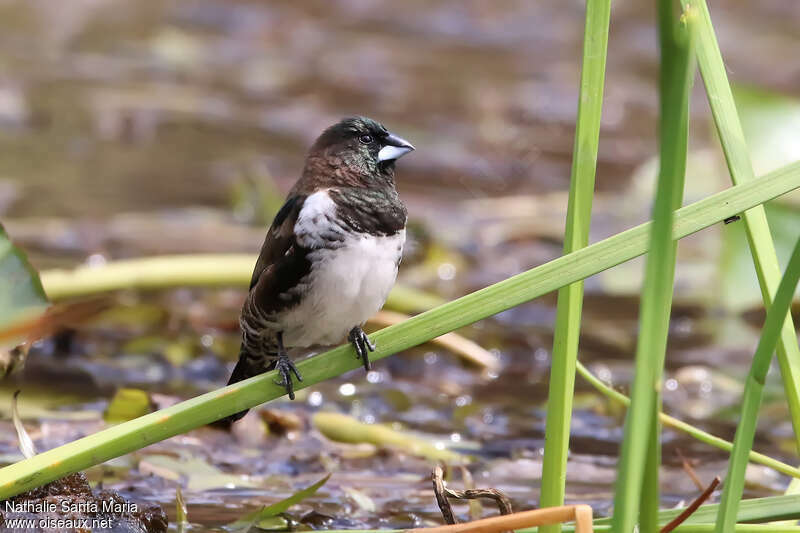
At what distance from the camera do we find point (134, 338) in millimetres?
4676

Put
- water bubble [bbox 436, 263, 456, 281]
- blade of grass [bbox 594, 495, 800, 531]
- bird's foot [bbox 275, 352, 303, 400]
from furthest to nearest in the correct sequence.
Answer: water bubble [bbox 436, 263, 456, 281]
bird's foot [bbox 275, 352, 303, 400]
blade of grass [bbox 594, 495, 800, 531]

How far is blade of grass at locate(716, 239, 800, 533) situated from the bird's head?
4.37 feet

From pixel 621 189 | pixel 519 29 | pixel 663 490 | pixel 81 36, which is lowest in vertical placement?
pixel 663 490

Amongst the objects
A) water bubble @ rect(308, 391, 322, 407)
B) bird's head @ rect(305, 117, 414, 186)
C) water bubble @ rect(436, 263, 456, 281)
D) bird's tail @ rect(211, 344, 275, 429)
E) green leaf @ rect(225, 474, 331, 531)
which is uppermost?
water bubble @ rect(436, 263, 456, 281)

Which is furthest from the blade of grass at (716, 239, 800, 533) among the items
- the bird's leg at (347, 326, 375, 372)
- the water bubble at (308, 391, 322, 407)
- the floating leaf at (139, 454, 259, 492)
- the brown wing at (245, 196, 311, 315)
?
the water bubble at (308, 391, 322, 407)

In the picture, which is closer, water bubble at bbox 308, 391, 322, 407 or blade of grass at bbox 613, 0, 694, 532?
blade of grass at bbox 613, 0, 694, 532

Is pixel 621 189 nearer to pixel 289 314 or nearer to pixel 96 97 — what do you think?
pixel 96 97

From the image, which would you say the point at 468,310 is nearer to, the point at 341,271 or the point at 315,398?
the point at 341,271

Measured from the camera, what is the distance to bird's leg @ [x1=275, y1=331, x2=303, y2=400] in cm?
238

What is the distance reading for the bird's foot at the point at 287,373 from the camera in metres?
2.38

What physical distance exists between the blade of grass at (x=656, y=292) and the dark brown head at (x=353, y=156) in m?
1.33

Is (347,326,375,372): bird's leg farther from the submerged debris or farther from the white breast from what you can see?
the submerged debris

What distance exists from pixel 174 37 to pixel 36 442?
7275mm

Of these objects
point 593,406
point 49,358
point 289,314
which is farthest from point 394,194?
point 49,358
